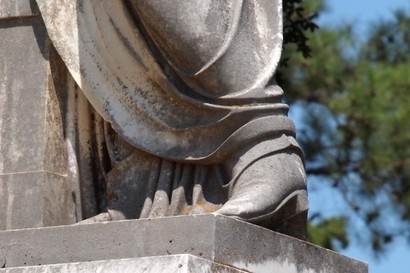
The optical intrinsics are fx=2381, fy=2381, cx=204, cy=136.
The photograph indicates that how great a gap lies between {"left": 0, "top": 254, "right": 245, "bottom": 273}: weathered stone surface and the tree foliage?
9768 millimetres

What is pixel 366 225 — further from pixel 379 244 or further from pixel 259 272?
pixel 259 272

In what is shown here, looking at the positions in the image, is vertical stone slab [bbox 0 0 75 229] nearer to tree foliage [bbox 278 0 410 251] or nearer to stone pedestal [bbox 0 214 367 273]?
stone pedestal [bbox 0 214 367 273]

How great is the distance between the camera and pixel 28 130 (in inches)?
328

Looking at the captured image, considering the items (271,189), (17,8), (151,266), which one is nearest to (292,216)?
(271,189)

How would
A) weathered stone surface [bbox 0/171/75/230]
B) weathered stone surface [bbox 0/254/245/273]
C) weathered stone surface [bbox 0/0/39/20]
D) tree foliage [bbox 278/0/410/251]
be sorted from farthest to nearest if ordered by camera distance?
tree foliage [bbox 278/0/410/251] → weathered stone surface [bbox 0/0/39/20] → weathered stone surface [bbox 0/171/75/230] → weathered stone surface [bbox 0/254/245/273]

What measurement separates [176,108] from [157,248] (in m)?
0.67

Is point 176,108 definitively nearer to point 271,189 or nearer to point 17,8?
point 271,189

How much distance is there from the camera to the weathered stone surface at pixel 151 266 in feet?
24.8

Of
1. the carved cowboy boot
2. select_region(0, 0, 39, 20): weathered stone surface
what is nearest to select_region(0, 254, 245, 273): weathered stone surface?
the carved cowboy boot

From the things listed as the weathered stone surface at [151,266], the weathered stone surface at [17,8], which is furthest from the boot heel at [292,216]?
the weathered stone surface at [17,8]

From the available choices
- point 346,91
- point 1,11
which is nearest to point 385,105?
point 346,91

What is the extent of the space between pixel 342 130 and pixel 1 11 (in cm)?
1011

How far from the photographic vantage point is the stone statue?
808 centimetres

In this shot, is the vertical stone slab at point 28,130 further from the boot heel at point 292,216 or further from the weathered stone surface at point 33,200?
the boot heel at point 292,216
